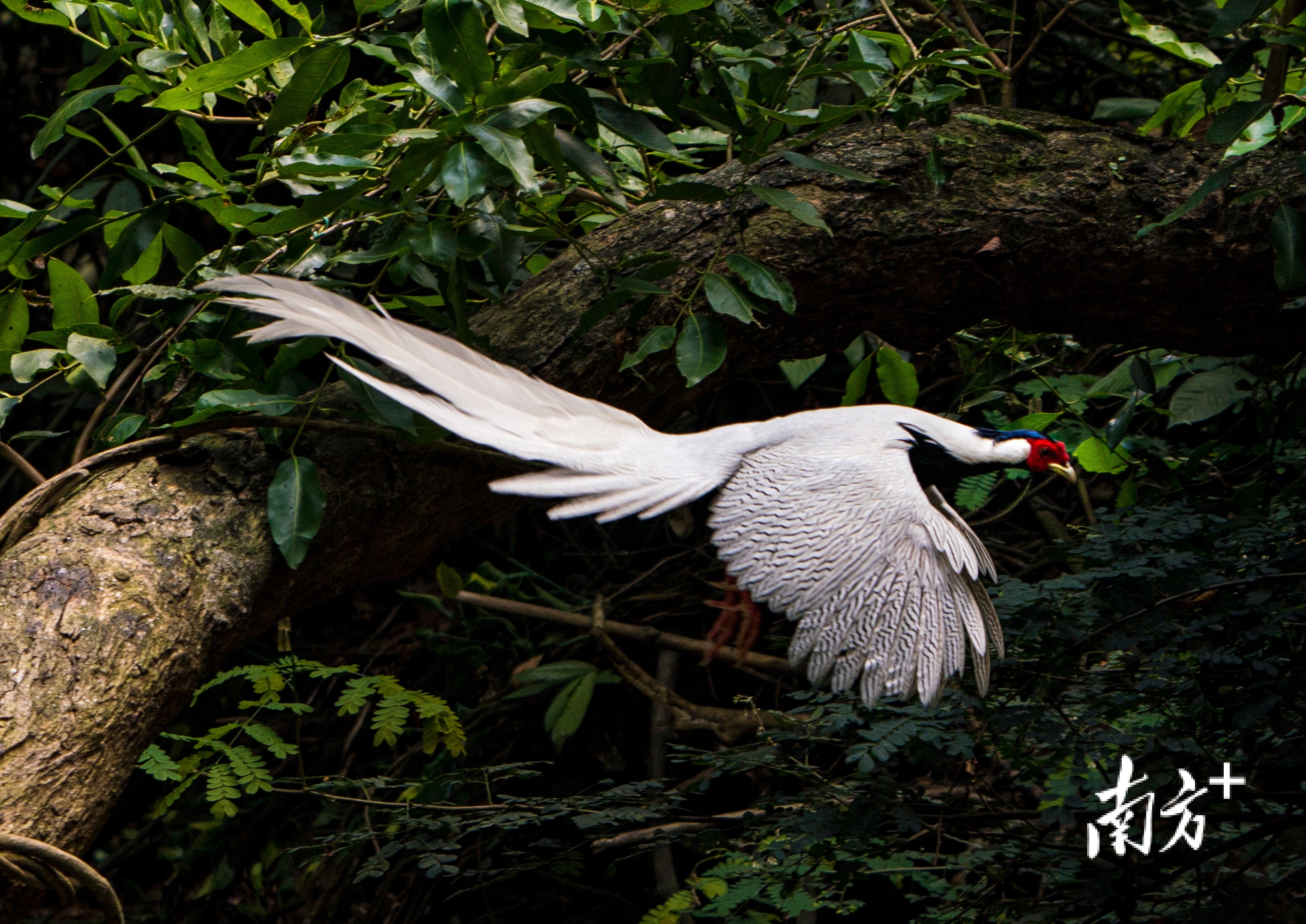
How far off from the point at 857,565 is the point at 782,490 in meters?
0.08

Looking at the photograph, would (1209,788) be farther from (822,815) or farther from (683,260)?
(683,260)

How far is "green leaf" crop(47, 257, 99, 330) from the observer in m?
1.20

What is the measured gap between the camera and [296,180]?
1163 millimetres

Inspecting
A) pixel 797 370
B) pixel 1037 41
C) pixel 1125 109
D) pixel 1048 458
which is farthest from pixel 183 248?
pixel 1125 109

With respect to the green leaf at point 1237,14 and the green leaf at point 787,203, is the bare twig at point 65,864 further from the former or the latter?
the green leaf at point 1237,14

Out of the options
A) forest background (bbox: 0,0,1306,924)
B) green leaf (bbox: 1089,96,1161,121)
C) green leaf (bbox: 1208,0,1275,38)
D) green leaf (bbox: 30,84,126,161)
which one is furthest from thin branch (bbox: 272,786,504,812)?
green leaf (bbox: 1089,96,1161,121)

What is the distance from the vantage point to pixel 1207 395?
1.42 m

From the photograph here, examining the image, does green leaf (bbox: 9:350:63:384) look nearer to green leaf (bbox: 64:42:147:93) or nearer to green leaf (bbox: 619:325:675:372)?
green leaf (bbox: 64:42:147:93)

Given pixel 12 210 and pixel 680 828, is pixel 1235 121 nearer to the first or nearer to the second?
pixel 680 828

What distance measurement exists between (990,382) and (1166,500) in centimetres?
31

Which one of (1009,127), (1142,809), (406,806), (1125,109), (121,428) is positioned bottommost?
(406,806)

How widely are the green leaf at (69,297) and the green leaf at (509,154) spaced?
0.60 meters

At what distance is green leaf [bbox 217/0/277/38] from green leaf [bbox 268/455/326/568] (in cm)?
43

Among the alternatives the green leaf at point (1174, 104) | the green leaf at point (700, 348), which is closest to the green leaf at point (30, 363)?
the green leaf at point (700, 348)
